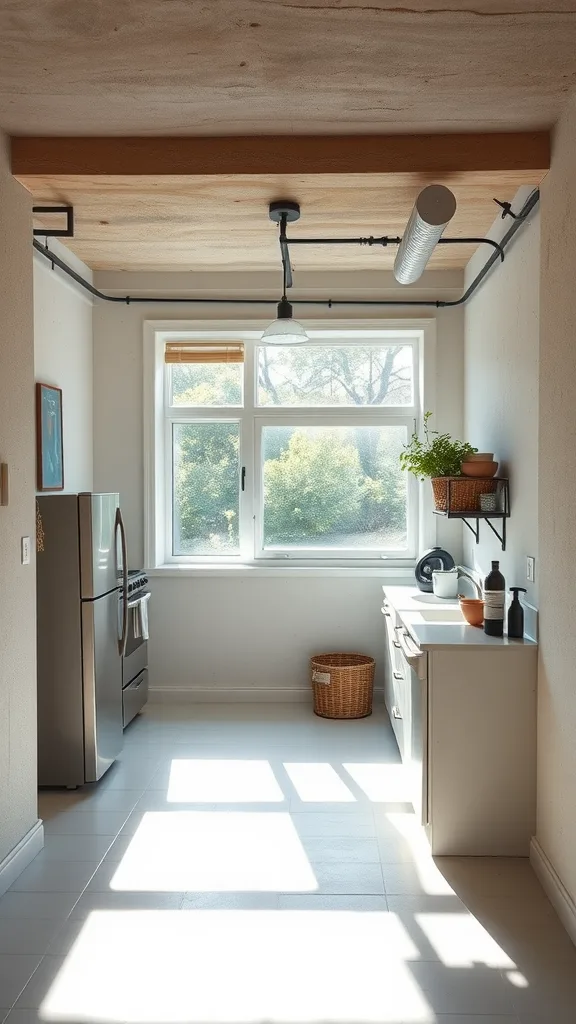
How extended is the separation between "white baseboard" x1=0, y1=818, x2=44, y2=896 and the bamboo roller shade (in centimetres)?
308

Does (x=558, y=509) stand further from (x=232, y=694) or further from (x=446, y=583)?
(x=232, y=694)

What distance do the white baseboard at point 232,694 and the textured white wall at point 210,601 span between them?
29 millimetres

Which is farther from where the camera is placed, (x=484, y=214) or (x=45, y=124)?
(x=484, y=214)

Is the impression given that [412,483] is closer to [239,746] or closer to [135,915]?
[239,746]

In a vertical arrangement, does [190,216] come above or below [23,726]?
above

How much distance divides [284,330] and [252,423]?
1266 mm

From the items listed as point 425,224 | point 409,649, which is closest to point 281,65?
point 425,224

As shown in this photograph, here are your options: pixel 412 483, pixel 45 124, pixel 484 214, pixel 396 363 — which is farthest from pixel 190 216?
pixel 412 483

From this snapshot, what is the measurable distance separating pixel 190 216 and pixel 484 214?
1382mm

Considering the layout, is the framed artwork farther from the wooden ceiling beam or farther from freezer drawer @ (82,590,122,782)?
the wooden ceiling beam

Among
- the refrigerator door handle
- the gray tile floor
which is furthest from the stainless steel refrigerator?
the refrigerator door handle

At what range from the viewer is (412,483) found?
5340mm

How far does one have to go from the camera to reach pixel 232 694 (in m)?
5.27

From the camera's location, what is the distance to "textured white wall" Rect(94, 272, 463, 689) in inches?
205
